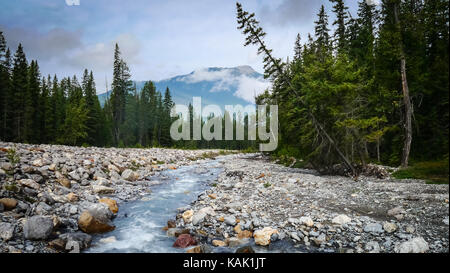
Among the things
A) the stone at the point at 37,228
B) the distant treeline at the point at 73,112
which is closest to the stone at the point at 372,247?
the stone at the point at 37,228

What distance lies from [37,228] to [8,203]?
2203mm

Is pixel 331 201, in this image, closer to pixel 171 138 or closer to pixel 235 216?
pixel 235 216

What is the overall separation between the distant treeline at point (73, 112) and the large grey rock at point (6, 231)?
3154cm

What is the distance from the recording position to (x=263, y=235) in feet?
16.6

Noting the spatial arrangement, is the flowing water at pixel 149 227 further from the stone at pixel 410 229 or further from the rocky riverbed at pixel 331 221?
the stone at pixel 410 229

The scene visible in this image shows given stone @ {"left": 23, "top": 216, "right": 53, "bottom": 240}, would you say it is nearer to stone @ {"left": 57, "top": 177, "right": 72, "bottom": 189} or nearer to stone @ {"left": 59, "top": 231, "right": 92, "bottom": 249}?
stone @ {"left": 59, "top": 231, "right": 92, "bottom": 249}

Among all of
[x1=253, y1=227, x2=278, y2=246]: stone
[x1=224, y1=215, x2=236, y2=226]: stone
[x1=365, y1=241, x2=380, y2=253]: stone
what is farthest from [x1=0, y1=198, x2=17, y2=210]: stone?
[x1=365, y1=241, x2=380, y2=253]: stone

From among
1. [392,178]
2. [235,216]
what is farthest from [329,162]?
[235,216]

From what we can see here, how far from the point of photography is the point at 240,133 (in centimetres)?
7881

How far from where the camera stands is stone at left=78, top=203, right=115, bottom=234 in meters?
5.70

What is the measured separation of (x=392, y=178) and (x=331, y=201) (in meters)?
6.19

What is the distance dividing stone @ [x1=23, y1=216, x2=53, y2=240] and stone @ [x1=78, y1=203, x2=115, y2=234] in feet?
2.63

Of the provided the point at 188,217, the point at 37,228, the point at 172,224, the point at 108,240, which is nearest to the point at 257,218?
the point at 188,217

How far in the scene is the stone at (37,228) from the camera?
4695 millimetres
